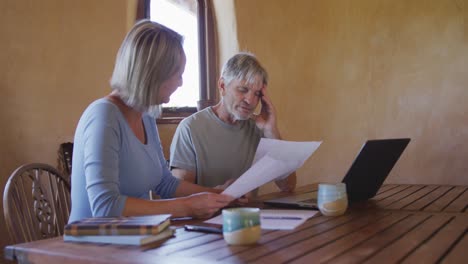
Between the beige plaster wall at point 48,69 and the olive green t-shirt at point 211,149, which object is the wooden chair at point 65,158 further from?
the olive green t-shirt at point 211,149

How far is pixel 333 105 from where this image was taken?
10.8ft

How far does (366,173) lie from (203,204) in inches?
24.7

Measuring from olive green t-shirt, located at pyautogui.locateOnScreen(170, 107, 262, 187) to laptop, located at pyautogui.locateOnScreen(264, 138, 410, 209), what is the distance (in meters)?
0.44

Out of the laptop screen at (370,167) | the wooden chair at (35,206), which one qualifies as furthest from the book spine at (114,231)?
the laptop screen at (370,167)

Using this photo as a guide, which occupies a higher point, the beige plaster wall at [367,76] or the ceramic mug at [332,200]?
the beige plaster wall at [367,76]

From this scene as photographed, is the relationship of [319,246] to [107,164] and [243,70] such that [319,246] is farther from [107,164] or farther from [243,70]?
[243,70]

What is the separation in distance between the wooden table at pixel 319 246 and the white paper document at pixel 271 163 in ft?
→ 0.83

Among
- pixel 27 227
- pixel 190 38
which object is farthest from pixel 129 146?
pixel 190 38

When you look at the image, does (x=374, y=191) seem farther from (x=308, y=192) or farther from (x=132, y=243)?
(x=132, y=243)

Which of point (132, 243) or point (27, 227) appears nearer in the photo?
point (132, 243)

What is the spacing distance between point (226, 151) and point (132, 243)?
1149mm

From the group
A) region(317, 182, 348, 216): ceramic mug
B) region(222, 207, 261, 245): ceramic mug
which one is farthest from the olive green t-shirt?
region(222, 207, 261, 245): ceramic mug

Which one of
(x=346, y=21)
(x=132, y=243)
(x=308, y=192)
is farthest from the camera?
(x=346, y=21)

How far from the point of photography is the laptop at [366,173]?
160 centimetres
